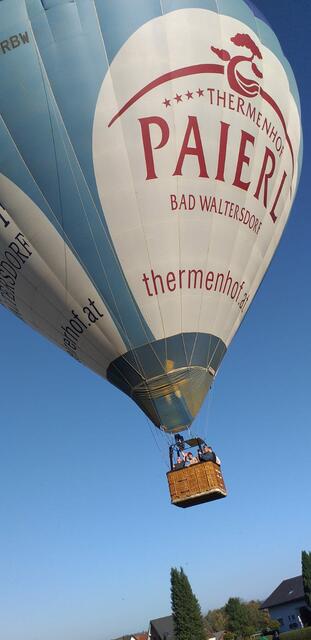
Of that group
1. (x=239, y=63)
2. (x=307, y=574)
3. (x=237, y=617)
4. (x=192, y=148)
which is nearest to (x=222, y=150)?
(x=192, y=148)

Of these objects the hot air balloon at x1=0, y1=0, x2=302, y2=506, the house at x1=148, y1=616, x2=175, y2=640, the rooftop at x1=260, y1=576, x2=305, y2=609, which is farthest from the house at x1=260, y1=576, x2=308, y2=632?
the hot air balloon at x1=0, y1=0, x2=302, y2=506

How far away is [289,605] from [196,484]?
38873mm

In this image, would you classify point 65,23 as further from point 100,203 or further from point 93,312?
point 93,312

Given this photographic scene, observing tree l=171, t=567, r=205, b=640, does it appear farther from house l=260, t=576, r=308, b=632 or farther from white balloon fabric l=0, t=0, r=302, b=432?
white balloon fabric l=0, t=0, r=302, b=432

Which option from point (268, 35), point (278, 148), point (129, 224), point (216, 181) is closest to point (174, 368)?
point (129, 224)

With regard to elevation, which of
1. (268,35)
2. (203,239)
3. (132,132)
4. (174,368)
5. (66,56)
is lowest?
(174,368)

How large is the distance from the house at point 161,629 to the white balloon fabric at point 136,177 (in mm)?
40092

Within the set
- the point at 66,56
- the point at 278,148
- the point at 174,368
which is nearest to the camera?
the point at 66,56

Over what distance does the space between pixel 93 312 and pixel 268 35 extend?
7.00 m

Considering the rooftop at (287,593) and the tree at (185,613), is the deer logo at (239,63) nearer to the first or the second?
the tree at (185,613)

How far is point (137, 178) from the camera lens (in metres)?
10.4

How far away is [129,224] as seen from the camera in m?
10.6

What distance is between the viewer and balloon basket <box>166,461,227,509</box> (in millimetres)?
9898

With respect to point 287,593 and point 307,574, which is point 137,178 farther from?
point 287,593
